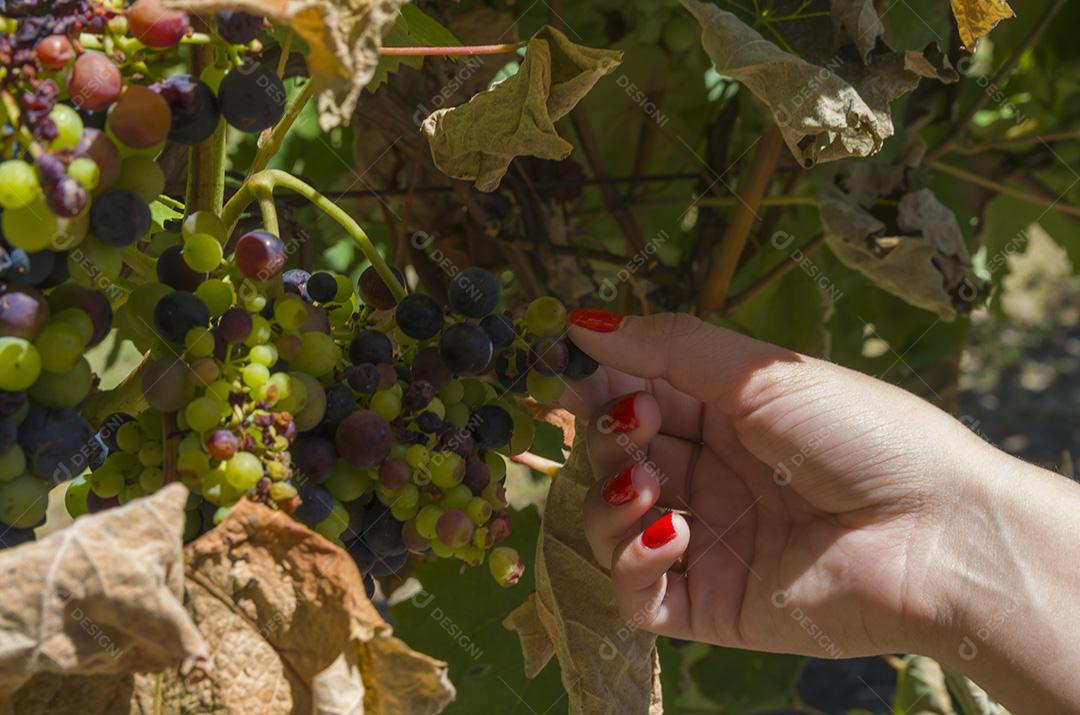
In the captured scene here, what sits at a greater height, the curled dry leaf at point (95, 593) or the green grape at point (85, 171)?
the green grape at point (85, 171)

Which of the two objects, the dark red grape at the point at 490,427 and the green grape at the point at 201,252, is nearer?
the green grape at the point at 201,252

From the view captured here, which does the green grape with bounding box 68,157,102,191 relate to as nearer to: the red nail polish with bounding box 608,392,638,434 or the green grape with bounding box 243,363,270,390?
the green grape with bounding box 243,363,270,390

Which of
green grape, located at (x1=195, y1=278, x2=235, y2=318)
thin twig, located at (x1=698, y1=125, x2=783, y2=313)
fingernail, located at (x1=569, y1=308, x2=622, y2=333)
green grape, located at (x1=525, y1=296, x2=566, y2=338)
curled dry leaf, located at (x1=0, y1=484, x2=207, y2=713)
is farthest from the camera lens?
thin twig, located at (x1=698, y1=125, x2=783, y2=313)

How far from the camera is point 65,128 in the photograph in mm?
802

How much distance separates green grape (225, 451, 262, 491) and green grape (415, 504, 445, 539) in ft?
0.68

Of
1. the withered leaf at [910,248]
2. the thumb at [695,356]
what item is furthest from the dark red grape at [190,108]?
the withered leaf at [910,248]

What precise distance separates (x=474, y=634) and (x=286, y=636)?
0.98 m

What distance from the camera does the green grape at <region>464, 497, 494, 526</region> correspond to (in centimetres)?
108

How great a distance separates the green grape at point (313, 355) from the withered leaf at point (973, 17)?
0.76 meters

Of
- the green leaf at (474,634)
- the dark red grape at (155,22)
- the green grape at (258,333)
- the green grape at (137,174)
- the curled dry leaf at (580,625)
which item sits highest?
the dark red grape at (155,22)

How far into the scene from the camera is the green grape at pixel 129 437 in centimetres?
100

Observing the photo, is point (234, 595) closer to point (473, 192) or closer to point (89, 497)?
point (89, 497)

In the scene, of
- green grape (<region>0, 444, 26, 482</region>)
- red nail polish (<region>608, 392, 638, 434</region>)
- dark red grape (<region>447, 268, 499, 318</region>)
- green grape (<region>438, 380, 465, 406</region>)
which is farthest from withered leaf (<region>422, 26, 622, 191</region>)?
green grape (<region>0, 444, 26, 482</region>)

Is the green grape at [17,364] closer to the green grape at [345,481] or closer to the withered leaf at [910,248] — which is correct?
the green grape at [345,481]
